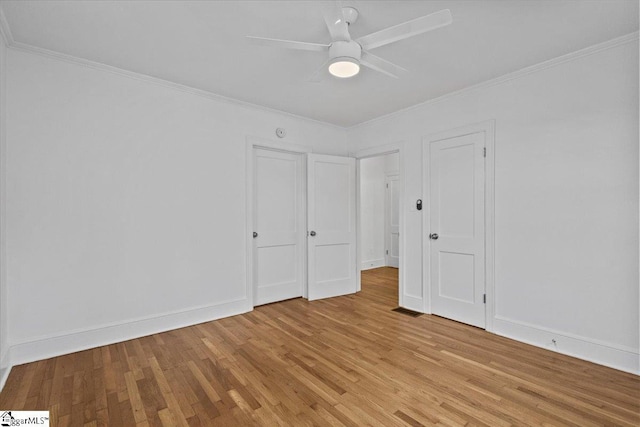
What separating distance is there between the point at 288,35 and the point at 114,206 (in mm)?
2309

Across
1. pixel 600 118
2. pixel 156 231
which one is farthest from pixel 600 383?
pixel 156 231

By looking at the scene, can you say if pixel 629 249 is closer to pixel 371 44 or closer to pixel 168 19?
pixel 371 44

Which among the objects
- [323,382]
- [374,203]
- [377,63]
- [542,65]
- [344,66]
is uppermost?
[542,65]

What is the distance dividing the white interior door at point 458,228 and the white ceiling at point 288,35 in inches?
30.2

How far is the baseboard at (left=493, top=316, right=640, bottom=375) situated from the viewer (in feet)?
8.01

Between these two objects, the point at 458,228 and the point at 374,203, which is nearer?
the point at 458,228

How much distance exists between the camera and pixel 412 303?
13.3 ft

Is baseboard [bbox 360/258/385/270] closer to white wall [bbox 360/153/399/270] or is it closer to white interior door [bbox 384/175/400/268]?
white wall [bbox 360/153/399/270]

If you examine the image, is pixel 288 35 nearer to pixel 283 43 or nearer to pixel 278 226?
pixel 283 43

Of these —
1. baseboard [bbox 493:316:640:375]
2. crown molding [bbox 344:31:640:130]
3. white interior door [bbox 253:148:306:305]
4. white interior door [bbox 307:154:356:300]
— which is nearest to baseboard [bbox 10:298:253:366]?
white interior door [bbox 253:148:306:305]

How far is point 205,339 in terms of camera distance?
3076mm

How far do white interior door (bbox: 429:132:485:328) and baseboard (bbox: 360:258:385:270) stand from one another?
293cm

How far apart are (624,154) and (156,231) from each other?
434 cm

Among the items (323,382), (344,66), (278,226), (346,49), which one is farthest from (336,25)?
(278,226)
